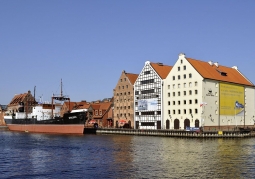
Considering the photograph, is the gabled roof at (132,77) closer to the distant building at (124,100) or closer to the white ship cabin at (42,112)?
the distant building at (124,100)

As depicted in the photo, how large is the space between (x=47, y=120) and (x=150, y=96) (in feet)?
112

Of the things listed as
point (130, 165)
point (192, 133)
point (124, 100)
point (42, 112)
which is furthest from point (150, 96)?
point (130, 165)

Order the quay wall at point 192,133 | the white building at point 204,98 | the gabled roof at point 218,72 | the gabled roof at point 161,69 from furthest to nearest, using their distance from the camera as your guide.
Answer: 1. the gabled roof at point 161,69
2. the gabled roof at point 218,72
3. the white building at point 204,98
4. the quay wall at point 192,133

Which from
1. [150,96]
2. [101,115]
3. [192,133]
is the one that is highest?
[150,96]

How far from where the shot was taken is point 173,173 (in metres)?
35.2

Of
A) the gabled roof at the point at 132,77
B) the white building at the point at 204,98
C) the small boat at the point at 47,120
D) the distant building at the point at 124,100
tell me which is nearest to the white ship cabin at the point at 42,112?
the small boat at the point at 47,120

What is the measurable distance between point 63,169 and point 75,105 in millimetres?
103550

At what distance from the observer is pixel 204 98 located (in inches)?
3666

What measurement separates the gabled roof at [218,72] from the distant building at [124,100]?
23.5 meters

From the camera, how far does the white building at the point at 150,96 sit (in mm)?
104750

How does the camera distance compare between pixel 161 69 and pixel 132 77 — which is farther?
pixel 132 77

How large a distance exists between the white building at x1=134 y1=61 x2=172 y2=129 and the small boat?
16575 millimetres

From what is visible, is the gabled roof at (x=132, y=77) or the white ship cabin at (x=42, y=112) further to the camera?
the white ship cabin at (x=42, y=112)

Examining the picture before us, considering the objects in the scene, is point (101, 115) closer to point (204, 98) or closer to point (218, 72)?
point (218, 72)
